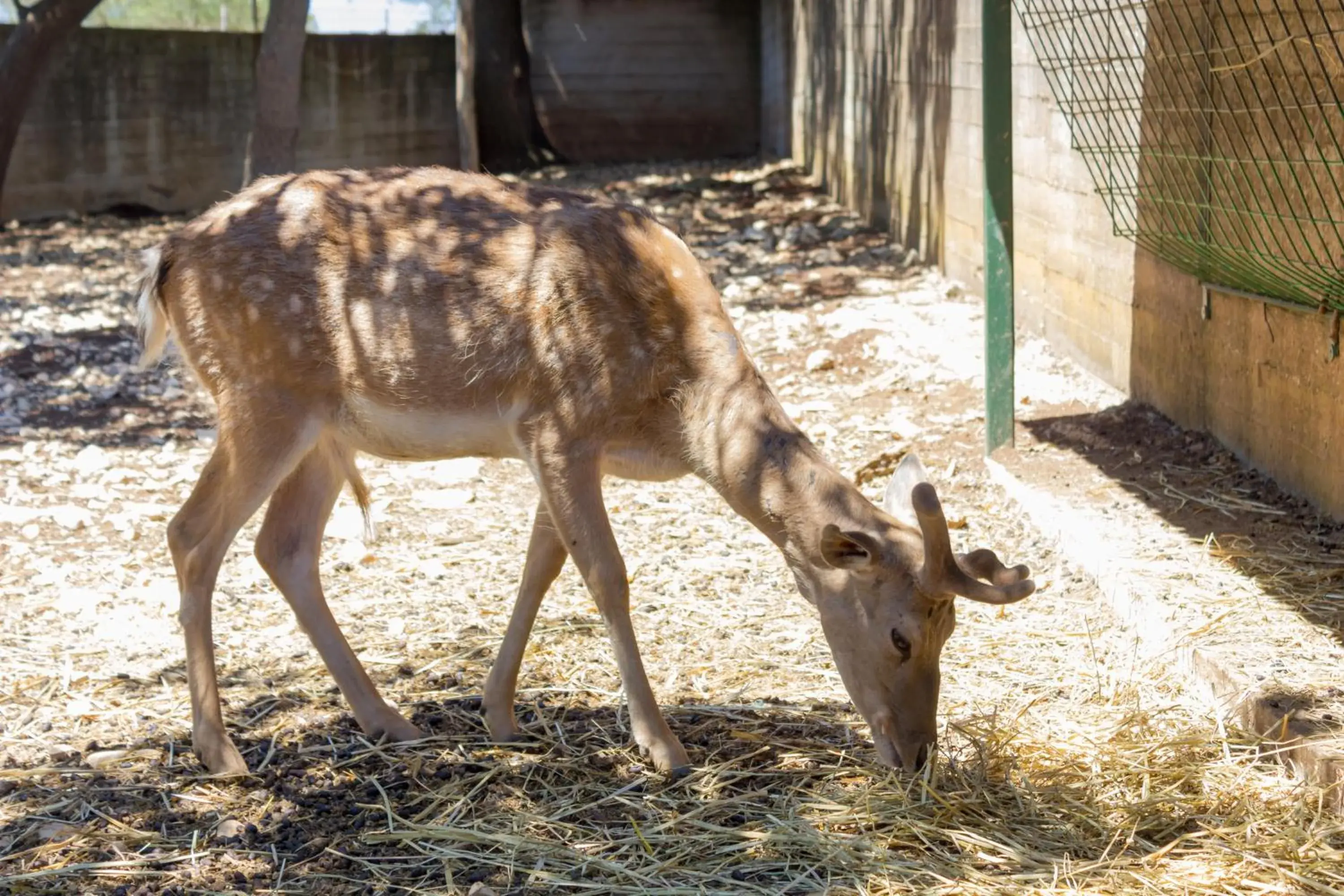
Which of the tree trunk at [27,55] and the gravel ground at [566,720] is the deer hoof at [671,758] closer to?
the gravel ground at [566,720]

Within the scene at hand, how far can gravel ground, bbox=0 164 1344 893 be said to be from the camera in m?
3.84

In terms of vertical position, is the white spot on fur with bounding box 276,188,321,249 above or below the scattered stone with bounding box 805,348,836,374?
above

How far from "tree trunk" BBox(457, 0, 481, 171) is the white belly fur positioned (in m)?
12.7

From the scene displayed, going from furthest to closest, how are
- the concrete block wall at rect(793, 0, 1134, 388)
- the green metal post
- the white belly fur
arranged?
the concrete block wall at rect(793, 0, 1134, 388)
the green metal post
the white belly fur

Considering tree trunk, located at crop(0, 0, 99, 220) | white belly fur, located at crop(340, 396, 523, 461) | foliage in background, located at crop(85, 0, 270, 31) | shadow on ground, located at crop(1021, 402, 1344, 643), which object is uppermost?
foliage in background, located at crop(85, 0, 270, 31)

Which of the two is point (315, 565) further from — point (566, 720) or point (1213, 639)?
point (1213, 639)

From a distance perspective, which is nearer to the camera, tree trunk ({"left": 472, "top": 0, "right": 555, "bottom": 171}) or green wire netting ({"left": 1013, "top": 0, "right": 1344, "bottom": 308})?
green wire netting ({"left": 1013, "top": 0, "right": 1344, "bottom": 308})

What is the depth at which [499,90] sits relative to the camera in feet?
62.4

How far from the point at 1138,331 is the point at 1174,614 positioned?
275 cm

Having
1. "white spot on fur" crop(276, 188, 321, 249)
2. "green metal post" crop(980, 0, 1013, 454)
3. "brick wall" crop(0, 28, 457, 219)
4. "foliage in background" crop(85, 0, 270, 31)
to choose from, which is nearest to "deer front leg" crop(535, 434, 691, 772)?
"white spot on fur" crop(276, 188, 321, 249)

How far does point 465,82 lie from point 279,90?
5.39 m

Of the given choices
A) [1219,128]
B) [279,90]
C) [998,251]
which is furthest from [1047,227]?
[279,90]

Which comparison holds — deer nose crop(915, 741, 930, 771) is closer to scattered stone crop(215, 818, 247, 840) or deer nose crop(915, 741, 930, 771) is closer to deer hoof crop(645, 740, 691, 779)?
deer hoof crop(645, 740, 691, 779)

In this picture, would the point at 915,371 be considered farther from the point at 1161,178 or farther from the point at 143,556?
the point at 143,556
